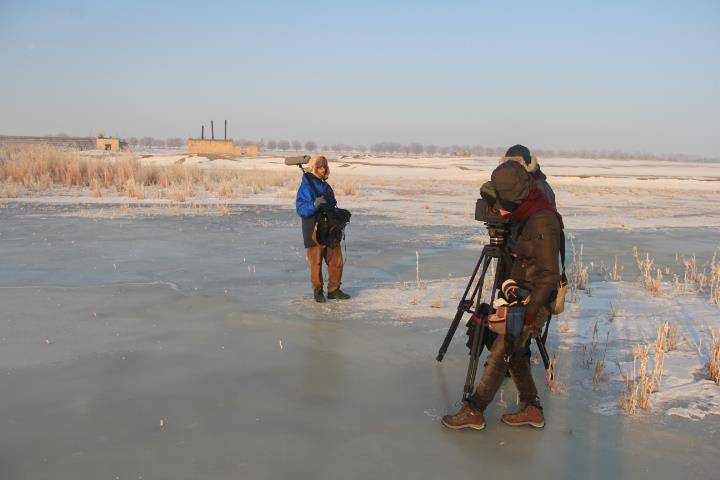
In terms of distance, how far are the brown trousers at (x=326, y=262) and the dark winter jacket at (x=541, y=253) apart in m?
3.52

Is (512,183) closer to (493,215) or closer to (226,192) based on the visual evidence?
(493,215)

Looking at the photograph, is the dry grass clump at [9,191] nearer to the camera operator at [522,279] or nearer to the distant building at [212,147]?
the camera operator at [522,279]

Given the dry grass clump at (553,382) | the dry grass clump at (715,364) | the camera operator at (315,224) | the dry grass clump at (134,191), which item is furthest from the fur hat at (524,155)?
the dry grass clump at (134,191)

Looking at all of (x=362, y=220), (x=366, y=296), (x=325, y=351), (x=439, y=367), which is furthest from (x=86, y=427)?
(x=362, y=220)

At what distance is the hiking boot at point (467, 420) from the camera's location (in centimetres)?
384

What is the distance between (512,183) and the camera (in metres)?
3.64

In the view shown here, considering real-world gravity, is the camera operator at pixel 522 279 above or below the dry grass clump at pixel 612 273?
above

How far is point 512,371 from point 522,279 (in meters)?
0.59

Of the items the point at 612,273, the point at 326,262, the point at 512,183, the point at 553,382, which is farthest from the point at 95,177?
the point at 512,183

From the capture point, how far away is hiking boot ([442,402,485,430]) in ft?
12.6

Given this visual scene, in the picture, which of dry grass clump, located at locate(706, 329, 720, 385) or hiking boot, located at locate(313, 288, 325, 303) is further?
hiking boot, located at locate(313, 288, 325, 303)

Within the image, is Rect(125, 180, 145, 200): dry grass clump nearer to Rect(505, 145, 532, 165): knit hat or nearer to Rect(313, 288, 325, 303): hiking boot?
Rect(313, 288, 325, 303): hiking boot

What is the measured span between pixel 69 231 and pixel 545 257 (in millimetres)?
11592

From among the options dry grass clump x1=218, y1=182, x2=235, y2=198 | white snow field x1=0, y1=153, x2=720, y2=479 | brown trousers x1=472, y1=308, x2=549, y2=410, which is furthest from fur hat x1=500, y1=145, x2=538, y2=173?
dry grass clump x1=218, y1=182, x2=235, y2=198
